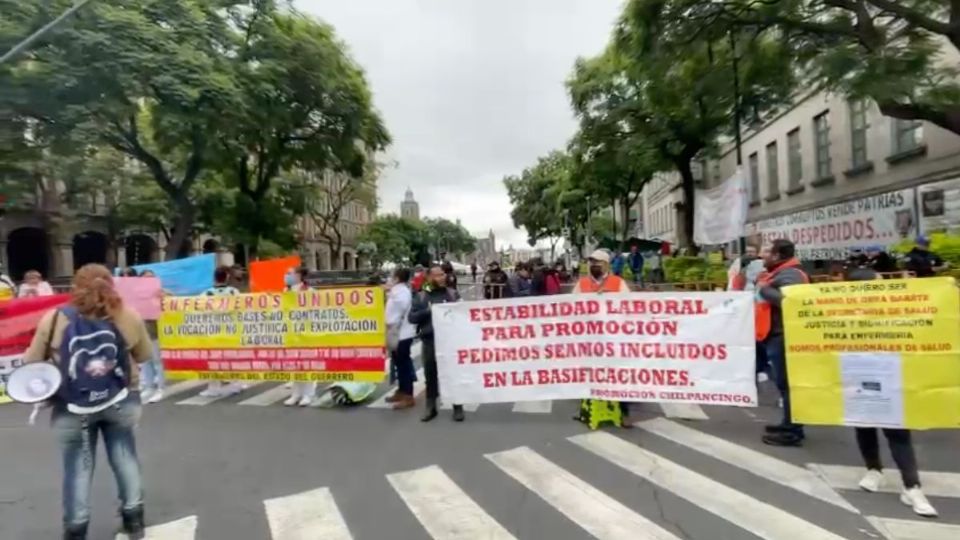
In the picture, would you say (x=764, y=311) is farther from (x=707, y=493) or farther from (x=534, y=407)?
(x=534, y=407)

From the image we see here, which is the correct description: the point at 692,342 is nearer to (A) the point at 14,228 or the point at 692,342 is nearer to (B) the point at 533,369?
(B) the point at 533,369

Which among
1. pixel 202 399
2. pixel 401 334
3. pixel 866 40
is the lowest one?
pixel 202 399

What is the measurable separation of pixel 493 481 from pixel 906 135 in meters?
17.5

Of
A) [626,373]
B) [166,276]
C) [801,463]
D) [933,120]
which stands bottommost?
[801,463]

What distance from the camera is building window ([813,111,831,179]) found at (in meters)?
22.5

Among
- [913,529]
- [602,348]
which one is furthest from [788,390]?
[602,348]

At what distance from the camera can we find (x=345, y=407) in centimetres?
859

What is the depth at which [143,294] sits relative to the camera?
9.98 metres

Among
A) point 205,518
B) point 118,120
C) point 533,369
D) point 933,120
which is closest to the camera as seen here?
point 205,518

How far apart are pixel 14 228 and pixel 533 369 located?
3803 cm

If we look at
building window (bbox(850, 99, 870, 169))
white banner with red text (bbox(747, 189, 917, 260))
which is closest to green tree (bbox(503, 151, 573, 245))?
building window (bbox(850, 99, 870, 169))

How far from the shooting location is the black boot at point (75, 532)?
164 inches

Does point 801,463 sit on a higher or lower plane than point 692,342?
lower

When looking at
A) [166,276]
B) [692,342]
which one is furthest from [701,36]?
[166,276]
